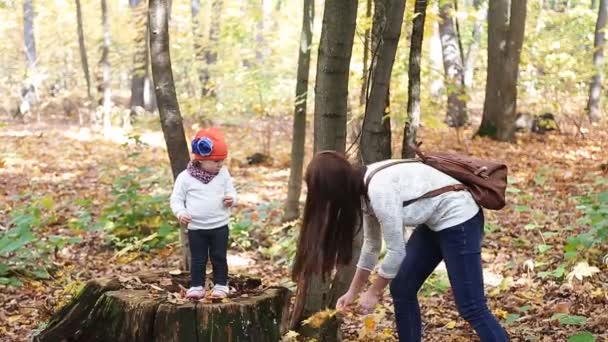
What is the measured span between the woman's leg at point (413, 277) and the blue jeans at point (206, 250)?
4.09 ft

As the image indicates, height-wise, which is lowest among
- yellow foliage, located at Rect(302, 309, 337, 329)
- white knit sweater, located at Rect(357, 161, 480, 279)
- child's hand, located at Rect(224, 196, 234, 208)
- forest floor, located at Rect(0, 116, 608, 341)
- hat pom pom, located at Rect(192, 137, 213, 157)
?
forest floor, located at Rect(0, 116, 608, 341)

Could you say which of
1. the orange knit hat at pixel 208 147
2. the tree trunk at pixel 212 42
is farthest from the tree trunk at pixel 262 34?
the orange knit hat at pixel 208 147

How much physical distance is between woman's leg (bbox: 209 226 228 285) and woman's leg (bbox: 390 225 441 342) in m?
1.24

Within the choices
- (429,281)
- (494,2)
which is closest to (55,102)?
(494,2)

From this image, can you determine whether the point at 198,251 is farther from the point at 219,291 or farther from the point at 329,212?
the point at 329,212

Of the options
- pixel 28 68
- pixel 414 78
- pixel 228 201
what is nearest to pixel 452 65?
pixel 414 78

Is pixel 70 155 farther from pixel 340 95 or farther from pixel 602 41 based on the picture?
pixel 602 41

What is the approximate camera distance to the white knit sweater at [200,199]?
4.41 meters

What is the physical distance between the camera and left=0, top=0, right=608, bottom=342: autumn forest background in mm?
4805

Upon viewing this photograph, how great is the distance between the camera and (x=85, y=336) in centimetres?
448

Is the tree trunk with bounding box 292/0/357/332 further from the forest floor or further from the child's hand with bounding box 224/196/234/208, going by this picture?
the child's hand with bounding box 224/196/234/208

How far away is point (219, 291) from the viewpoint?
4.58 metres

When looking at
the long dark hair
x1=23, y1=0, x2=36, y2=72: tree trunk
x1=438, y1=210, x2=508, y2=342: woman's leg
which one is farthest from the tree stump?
x1=23, y1=0, x2=36, y2=72: tree trunk

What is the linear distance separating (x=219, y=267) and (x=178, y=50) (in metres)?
23.4
